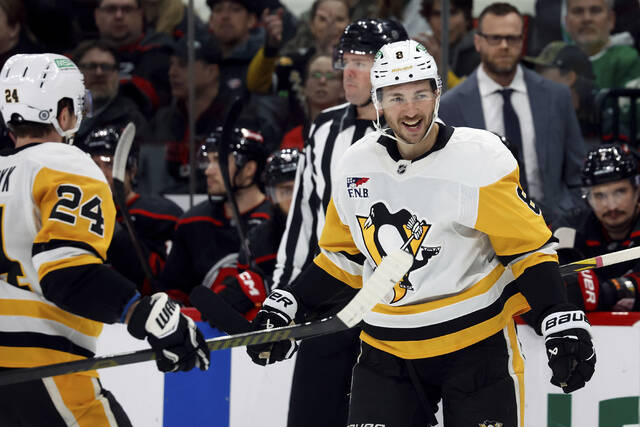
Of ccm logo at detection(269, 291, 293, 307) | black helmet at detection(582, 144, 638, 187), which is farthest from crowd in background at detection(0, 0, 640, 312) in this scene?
ccm logo at detection(269, 291, 293, 307)

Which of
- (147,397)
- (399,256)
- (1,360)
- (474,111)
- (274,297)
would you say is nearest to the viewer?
(399,256)

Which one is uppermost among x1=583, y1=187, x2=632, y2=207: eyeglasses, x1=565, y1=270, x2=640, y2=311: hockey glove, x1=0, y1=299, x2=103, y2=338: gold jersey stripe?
x1=0, y1=299, x2=103, y2=338: gold jersey stripe

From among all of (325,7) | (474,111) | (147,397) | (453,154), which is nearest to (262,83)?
(325,7)

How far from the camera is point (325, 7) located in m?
4.39

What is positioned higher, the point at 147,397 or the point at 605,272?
the point at 605,272

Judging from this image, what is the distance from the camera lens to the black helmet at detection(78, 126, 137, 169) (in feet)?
13.9

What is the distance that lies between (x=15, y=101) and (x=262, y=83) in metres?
2.13

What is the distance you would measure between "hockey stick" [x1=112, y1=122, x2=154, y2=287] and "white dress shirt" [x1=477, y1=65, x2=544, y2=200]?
1.31 meters

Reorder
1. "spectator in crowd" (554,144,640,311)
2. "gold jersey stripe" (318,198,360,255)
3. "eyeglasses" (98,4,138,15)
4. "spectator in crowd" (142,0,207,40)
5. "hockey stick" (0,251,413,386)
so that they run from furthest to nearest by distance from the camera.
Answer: "eyeglasses" (98,4,138,15)
"spectator in crowd" (142,0,207,40)
"spectator in crowd" (554,144,640,311)
"gold jersey stripe" (318,198,360,255)
"hockey stick" (0,251,413,386)

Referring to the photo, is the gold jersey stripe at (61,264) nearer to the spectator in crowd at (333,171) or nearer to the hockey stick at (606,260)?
the spectator in crowd at (333,171)

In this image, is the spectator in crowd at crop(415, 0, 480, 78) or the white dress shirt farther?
the spectator in crowd at crop(415, 0, 480, 78)

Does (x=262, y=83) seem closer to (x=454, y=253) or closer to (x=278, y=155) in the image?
(x=278, y=155)

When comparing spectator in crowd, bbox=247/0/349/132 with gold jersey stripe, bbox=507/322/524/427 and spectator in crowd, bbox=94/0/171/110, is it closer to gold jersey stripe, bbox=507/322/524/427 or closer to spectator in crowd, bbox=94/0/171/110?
spectator in crowd, bbox=94/0/171/110

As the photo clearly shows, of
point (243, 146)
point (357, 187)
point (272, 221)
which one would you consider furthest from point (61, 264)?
point (243, 146)
